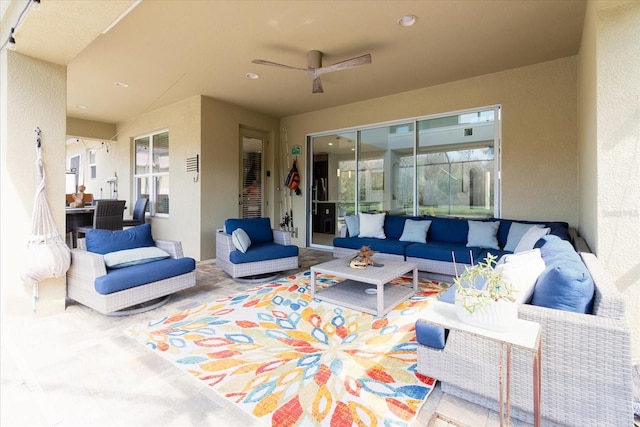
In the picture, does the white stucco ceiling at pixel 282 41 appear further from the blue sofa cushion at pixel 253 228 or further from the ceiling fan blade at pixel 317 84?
the blue sofa cushion at pixel 253 228

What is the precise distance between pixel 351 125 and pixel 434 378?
16.2ft

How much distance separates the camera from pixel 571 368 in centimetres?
142

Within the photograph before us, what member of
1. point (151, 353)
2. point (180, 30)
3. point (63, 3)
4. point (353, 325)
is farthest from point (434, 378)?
point (180, 30)

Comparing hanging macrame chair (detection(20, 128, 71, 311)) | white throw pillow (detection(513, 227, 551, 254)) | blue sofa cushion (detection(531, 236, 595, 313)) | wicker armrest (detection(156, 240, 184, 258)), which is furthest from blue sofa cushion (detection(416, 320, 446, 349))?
hanging macrame chair (detection(20, 128, 71, 311))

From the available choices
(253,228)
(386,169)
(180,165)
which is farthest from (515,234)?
(180,165)

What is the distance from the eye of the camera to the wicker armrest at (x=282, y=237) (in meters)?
4.55

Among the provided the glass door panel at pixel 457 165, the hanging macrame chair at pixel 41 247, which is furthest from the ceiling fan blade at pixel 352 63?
the hanging macrame chair at pixel 41 247

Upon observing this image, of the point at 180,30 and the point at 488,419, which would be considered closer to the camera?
the point at 488,419

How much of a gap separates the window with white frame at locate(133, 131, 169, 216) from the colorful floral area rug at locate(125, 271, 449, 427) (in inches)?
154

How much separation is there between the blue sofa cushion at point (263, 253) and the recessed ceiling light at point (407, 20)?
2.95m

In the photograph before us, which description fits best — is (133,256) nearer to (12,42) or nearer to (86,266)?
(86,266)

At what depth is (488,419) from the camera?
1.58 meters

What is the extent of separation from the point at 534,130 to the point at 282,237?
3.79 m

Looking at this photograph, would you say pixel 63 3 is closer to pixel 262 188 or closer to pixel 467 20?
pixel 467 20
